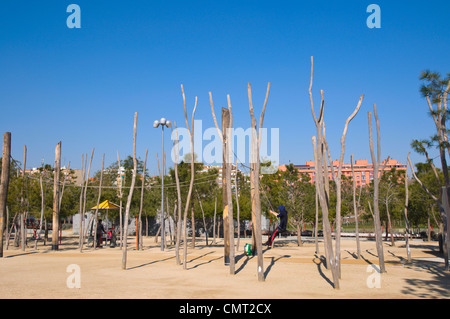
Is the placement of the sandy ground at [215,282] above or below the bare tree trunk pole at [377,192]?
below

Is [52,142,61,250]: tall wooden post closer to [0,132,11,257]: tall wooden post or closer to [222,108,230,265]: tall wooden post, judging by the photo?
[0,132,11,257]: tall wooden post

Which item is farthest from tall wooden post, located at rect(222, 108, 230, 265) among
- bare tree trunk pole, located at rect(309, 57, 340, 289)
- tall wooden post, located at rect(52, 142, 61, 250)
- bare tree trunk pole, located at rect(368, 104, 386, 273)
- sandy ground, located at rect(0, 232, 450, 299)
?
tall wooden post, located at rect(52, 142, 61, 250)

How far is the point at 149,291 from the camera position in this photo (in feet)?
28.5

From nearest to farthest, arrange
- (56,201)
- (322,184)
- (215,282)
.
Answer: (322,184)
(215,282)
(56,201)

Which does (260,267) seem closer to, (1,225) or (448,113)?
(448,113)

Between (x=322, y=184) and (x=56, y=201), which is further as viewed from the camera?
(x=56, y=201)

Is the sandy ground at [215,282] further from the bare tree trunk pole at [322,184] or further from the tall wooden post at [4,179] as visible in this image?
the tall wooden post at [4,179]

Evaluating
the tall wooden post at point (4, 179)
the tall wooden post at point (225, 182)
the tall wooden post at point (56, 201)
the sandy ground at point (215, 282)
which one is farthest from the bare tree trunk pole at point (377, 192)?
the tall wooden post at point (56, 201)

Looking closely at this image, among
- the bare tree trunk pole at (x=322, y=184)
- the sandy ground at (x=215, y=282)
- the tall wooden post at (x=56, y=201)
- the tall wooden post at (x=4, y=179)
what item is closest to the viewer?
the sandy ground at (x=215, y=282)

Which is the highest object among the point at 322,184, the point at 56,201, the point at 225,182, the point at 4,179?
the point at 4,179

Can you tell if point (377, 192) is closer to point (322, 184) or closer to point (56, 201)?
point (322, 184)

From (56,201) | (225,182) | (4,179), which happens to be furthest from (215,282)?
(56,201)
